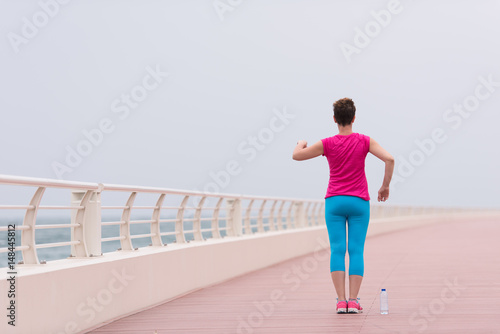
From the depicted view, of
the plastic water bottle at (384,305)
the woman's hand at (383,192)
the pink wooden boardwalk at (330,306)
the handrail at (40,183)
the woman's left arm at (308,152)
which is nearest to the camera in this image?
the handrail at (40,183)

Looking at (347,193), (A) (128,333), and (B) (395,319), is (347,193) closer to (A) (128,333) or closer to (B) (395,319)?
(B) (395,319)

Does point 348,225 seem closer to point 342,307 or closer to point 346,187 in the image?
point 346,187

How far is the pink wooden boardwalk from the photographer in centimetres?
780

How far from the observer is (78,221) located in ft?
29.0

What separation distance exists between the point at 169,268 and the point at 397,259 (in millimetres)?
8626

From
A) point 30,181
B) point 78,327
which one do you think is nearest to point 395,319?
point 78,327

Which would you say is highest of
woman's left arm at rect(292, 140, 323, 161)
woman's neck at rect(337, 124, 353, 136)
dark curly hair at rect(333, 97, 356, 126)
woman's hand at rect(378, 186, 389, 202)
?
dark curly hair at rect(333, 97, 356, 126)

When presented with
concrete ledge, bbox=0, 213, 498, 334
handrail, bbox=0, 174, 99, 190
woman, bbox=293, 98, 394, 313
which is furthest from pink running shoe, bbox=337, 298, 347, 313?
handrail, bbox=0, 174, 99, 190

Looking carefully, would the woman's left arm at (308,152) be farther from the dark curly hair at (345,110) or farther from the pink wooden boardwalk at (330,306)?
the pink wooden boardwalk at (330,306)

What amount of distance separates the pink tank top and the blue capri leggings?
0.09 metres

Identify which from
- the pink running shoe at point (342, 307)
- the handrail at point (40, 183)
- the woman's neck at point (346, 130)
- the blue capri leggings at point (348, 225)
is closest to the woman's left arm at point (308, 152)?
the woman's neck at point (346, 130)

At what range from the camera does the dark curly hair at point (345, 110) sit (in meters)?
8.70

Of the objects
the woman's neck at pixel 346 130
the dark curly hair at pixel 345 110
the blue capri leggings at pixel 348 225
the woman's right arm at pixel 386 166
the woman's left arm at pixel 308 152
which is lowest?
the blue capri leggings at pixel 348 225

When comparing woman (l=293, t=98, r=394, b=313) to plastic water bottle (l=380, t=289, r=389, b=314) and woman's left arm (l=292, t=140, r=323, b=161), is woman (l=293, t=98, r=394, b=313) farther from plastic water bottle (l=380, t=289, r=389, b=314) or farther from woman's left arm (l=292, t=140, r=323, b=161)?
plastic water bottle (l=380, t=289, r=389, b=314)
